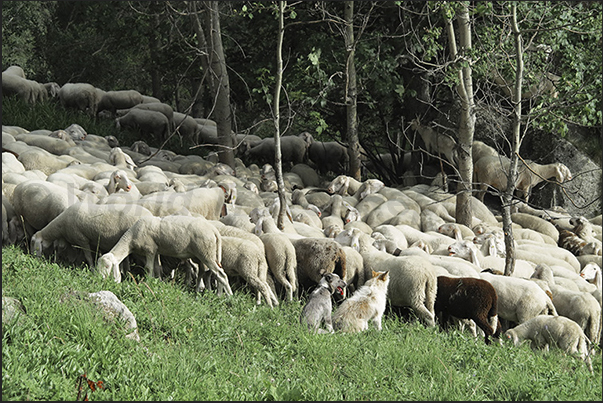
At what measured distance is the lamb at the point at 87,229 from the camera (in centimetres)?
807

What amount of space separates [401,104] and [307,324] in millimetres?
12906

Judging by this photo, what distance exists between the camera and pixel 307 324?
269 inches

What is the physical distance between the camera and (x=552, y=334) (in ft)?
23.3

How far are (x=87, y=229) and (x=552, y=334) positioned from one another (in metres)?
5.44

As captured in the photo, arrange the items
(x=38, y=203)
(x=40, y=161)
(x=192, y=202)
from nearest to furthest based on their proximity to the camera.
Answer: (x=38, y=203) → (x=192, y=202) → (x=40, y=161)

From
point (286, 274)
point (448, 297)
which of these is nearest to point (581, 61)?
point (448, 297)

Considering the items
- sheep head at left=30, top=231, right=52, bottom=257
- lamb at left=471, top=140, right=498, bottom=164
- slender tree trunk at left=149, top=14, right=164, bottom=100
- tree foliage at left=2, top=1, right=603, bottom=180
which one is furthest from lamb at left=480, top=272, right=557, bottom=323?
slender tree trunk at left=149, top=14, right=164, bottom=100

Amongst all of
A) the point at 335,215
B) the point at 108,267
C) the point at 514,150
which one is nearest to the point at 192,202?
the point at 108,267

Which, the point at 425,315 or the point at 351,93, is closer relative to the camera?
the point at 425,315

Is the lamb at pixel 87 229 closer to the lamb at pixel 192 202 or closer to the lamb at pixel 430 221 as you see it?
the lamb at pixel 192 202

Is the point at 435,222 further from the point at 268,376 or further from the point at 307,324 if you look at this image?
the point at 268,376

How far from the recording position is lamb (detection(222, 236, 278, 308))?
27.0ft

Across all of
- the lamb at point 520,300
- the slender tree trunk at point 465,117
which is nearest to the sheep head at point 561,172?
the slender tree trunk at point 465,117

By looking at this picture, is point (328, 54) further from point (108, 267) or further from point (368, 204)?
point (108, 267)
